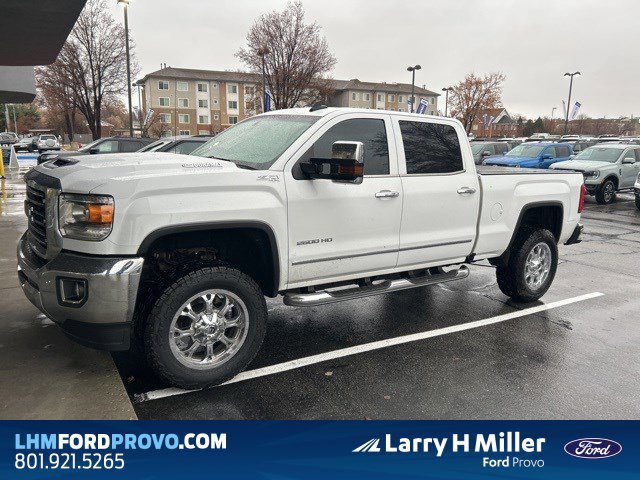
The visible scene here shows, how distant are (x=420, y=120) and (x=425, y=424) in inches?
114

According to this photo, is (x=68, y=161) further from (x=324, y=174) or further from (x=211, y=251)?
(x=324, y=174)

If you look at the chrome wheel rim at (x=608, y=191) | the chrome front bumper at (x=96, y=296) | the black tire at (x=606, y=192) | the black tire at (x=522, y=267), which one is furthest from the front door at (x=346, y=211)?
the chrome wheel rim at (x=608, y=191)

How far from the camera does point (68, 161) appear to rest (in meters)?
3.94

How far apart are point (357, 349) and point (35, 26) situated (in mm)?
7447

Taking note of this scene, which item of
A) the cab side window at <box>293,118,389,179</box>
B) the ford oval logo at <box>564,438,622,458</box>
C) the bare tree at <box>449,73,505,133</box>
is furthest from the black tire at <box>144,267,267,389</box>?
the bare tree at <box>449,73,505,133</box>

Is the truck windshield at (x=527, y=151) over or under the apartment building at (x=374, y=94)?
under

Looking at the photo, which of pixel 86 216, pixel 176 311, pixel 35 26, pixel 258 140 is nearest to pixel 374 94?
pixel 35 26

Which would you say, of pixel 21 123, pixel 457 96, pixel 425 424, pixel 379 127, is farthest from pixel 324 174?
pixel 21 123

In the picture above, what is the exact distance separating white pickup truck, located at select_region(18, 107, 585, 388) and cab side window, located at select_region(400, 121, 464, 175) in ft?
0.05

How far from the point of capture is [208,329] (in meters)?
3.74

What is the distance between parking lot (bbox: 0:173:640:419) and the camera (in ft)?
11.7

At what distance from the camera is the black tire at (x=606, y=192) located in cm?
1612

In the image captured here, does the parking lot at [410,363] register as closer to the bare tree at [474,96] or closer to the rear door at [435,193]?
the rear door at [435,193]

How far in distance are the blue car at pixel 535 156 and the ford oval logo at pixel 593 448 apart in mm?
15933
